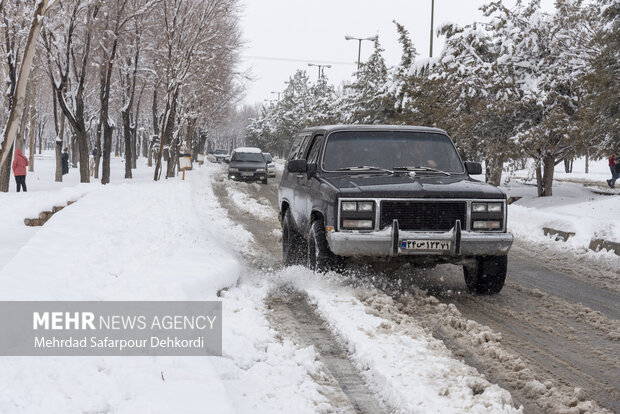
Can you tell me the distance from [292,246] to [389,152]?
2009 millimetres

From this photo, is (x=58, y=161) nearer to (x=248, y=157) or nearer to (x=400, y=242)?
(x=248, y=157)

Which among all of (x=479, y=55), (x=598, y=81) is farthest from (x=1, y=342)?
(x=479, y=55)

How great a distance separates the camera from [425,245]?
20.8 feet

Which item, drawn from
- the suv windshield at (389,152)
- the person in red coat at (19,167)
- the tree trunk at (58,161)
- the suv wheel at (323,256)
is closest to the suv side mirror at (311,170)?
the suv windshield at (389,152)

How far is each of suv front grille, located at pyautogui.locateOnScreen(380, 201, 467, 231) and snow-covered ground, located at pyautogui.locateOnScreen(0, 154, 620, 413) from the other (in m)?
0.94

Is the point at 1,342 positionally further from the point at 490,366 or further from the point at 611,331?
the point at 611,331

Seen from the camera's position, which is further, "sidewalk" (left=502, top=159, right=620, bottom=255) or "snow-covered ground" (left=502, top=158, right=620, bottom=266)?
"snow-covered ground" (left=502, top=158, right=620, bottom=266)

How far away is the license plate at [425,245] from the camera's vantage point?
632 cm

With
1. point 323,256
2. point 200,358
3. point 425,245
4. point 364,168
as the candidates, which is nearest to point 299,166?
point 364,168

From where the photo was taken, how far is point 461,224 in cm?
652

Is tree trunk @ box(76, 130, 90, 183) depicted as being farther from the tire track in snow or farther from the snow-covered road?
the snow-covered road

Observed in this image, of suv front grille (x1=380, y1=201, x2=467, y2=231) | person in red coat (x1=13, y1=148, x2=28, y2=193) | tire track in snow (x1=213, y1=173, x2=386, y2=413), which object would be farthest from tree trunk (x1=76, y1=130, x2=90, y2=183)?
suv front grille (x1=380, y1=201, x2=467, y2=231)

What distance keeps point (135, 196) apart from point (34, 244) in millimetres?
8764

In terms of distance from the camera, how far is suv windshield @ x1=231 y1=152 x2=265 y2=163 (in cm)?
3144
